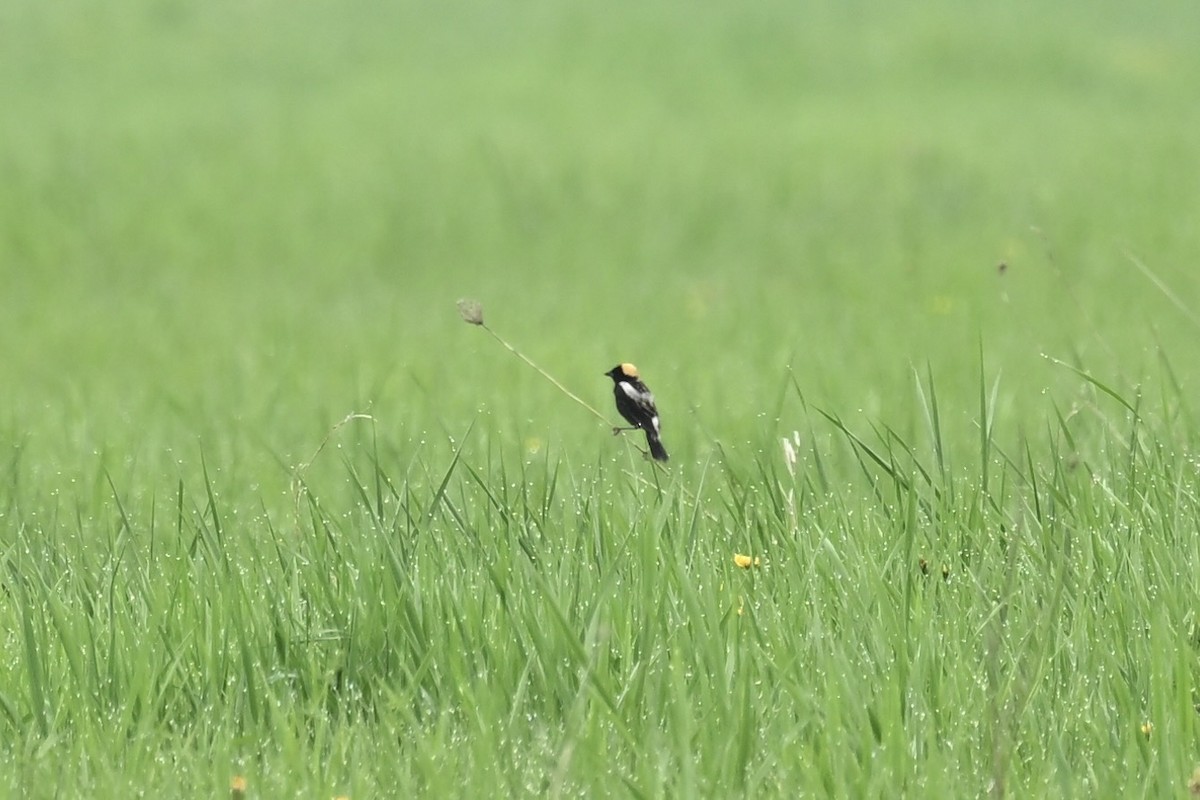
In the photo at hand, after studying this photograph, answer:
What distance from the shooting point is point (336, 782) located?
7.38 ft

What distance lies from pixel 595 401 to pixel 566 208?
5.31m

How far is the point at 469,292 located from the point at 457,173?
292 cm

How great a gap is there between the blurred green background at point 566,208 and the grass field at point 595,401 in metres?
0.05

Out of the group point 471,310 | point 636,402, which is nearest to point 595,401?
point 636,402

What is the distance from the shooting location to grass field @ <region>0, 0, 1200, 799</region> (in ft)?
7.78

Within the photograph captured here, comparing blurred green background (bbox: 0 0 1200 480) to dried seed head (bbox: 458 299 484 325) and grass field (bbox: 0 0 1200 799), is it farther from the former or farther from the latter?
dried seed head (bbox: 458 299 484 325)

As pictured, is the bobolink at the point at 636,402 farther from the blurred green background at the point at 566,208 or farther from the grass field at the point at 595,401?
the blurred green background at the point at 566,208

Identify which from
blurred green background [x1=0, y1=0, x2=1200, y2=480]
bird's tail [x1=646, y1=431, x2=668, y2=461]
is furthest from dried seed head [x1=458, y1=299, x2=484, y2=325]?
blurred green background [x1=0, y1=0, x2=1200, y2=480]

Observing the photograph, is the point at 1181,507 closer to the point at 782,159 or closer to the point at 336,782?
the point at 336,782

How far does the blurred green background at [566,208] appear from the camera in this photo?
20.7ft

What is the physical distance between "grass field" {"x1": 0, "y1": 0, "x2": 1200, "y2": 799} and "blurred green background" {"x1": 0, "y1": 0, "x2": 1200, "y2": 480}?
49 mm

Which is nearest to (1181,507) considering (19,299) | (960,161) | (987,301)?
(987,301)

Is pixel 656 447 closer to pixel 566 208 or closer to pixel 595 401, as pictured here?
pixel 595 401

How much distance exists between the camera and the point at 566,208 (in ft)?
37.1
